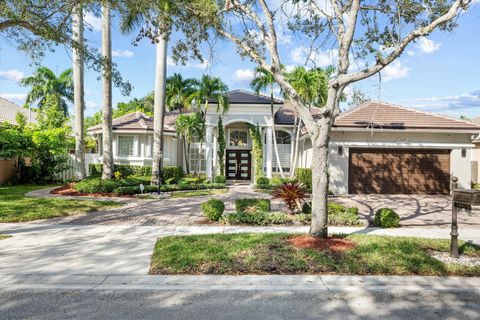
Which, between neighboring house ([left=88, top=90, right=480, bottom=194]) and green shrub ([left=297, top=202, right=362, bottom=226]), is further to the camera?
neighboring house ([left=88, top=90, right=480, bottom=194])

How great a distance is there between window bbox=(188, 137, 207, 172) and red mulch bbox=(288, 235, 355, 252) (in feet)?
59.6

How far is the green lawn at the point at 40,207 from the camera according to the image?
10836 millimetres

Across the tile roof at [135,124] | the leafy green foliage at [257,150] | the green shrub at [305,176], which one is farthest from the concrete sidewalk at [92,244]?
the tile roof at [135,124]

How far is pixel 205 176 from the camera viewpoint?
24.1 m

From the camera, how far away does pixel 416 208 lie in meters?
13.8

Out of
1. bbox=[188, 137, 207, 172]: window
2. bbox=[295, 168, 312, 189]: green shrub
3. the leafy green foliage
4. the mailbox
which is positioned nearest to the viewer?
the mailbox

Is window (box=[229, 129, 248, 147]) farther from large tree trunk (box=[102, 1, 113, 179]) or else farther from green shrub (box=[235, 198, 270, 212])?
green shrub (box=[235, 198, 270, 212])

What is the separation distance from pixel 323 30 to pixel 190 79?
15357 millimetres

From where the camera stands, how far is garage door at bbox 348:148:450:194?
17734 millimetres

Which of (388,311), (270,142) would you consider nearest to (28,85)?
(270,142)

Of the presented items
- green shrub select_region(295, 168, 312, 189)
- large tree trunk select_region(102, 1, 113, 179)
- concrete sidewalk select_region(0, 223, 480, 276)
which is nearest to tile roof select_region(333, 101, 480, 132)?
green shrub select_region(295, 168, 312, 189)

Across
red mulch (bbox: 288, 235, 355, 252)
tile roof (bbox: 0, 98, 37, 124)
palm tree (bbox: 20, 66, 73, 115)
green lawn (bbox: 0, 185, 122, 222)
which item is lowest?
red mulch (bbox: 288, 235, 355, 252)

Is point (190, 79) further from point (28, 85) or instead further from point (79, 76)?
point (28, 85)

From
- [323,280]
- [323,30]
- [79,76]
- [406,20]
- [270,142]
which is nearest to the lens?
[323,280]
